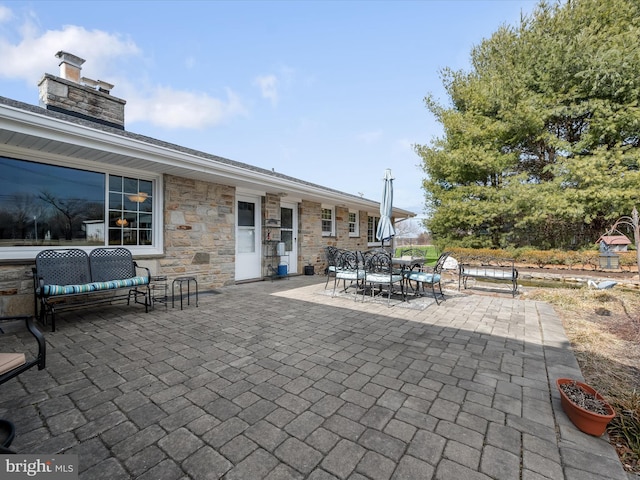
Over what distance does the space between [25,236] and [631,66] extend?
49.6 feet

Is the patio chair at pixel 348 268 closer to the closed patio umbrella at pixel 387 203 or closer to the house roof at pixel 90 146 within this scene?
the closed patio umbrella at pixel 387 203

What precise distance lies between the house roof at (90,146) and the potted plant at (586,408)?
568 centimetres

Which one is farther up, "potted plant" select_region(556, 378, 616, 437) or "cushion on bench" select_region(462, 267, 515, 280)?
"cushion on bench" select_region(462, 267, 515, 280)

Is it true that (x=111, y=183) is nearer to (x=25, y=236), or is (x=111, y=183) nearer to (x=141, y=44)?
(x=25, y=236)

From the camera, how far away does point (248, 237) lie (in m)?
7.23

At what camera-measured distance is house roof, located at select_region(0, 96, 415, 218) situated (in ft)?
11.0

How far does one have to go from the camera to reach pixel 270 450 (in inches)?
61.5

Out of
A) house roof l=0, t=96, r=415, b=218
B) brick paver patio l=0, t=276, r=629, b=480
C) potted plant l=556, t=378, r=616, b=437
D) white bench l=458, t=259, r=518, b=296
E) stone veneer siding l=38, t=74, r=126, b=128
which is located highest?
stone veneer siding l=38, t=74, r=126, b=128

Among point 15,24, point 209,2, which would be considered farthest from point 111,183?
point 15,24

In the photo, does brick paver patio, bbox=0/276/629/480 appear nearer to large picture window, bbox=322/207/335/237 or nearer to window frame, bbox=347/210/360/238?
large picture window, bbox=322/207/335/237

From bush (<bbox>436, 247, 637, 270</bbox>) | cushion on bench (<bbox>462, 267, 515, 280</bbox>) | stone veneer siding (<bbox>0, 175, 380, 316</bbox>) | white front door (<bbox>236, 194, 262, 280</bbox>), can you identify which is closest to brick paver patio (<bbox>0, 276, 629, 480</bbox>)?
stone veneer siding (<bbox>0, 175, 380, 316</bbox>)

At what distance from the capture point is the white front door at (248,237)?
702cm

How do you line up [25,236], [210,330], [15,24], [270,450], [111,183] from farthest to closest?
A: [15,24], [111,183], [25,236], [210,330], [270,450]

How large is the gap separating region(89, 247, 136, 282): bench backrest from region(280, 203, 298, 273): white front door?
13.6 feet
